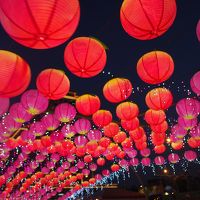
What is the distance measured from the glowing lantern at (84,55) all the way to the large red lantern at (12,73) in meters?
0.64

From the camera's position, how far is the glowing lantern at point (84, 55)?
4285mm

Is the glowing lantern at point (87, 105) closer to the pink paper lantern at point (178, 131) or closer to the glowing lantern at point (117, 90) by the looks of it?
the glowing lantern at point (117, 90)

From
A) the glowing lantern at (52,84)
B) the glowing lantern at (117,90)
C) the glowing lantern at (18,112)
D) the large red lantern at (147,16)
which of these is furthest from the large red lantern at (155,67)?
the glowing lantern at (18,112)

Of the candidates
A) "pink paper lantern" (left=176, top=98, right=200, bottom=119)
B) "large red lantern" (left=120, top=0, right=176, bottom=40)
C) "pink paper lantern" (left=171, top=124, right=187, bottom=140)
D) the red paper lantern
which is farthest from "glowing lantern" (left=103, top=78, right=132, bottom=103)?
"pink paper lantern" (left=171, top=124, right=187, bottom=140)

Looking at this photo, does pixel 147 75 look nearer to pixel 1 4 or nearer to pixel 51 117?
pixel 1 4

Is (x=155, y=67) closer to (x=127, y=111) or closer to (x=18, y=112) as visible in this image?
(x=127, y=111)

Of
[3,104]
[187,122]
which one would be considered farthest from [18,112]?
[187,122]

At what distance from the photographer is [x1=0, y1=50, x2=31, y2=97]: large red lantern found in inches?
158

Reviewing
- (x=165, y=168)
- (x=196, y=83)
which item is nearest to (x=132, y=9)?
(x=196, y=83)

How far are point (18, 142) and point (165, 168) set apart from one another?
14108mm

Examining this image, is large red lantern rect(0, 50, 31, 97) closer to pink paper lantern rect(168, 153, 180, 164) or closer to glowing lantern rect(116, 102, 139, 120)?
glowing lantern rect(116, 102, 139, 120)

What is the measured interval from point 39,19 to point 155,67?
246 centimetres

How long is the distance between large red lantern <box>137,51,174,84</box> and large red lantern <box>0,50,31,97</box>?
183 centimetres

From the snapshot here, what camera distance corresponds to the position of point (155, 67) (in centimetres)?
483
